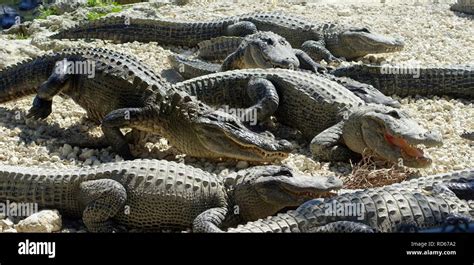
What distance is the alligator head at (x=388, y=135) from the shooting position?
6.39 metres

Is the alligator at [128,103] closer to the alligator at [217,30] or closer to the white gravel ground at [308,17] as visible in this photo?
the white gravel ground at [308,17]

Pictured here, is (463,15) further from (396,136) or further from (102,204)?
(102,204)

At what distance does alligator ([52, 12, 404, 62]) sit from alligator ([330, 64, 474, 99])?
1613 mm

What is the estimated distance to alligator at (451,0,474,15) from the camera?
1264cm

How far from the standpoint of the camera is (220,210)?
18.4 ft

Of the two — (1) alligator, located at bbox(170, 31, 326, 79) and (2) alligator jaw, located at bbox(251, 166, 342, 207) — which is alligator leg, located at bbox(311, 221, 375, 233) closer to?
(2) alligator jaw, located at bbox(251, 166, 342, 207)

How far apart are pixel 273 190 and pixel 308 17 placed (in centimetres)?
698

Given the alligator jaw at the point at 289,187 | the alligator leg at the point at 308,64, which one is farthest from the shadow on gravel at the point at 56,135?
the alligator leg at the point at 308,64

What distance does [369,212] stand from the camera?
5129 mm

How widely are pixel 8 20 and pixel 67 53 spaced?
35.8ft

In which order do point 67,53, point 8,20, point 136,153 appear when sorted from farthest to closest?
point 8,20
point 67,53
point 136,153

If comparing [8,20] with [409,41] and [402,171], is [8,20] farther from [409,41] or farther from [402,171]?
[402,171]

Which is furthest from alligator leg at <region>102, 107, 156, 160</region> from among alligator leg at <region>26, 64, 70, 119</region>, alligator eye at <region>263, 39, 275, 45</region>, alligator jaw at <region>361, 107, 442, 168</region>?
alligator eye at <region>263, 39, 275, 45</region>
